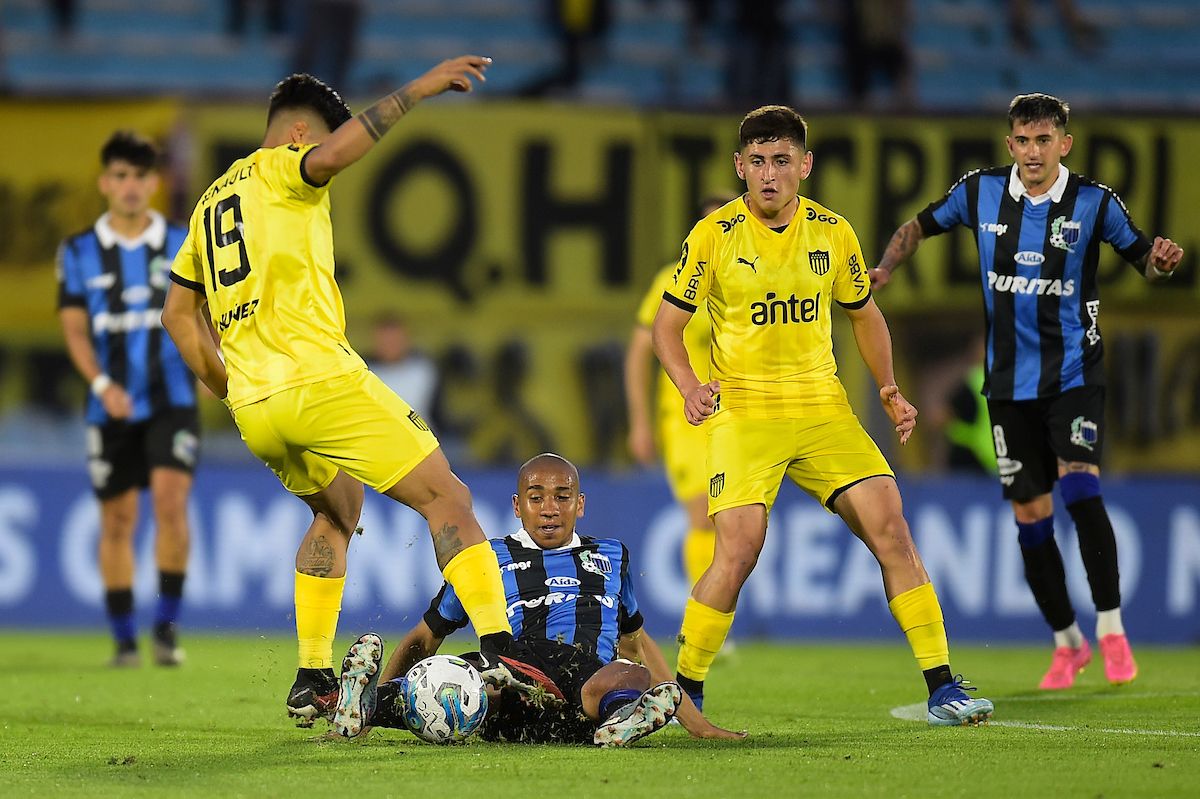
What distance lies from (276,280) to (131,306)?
3780 mm

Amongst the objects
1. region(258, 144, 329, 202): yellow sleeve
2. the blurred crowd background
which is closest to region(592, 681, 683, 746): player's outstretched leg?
region(258, 144, 329, 202): yellow sleeve

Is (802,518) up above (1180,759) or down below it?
above

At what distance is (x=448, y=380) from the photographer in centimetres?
1315

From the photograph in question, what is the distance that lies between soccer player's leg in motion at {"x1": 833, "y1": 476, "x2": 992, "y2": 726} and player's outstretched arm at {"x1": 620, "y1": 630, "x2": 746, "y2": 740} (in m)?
0.67

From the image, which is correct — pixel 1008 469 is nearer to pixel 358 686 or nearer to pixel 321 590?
pixel 321 590

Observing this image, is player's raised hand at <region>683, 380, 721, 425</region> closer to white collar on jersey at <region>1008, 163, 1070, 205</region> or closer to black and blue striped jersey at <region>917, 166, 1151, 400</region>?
black and blue striped jersey at <region>917, 166, 1151, 400</region>

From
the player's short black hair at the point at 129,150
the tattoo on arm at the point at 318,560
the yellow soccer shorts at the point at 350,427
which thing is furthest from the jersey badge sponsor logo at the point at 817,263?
the player's short black hair at the point at 129,150

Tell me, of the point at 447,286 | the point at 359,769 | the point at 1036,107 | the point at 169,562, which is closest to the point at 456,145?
the point at 447,286

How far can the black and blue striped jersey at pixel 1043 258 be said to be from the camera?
730 centimetres

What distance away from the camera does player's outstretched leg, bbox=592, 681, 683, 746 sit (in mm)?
5367

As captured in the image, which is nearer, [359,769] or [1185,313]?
[359,769]

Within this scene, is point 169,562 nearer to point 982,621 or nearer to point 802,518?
point 802,518

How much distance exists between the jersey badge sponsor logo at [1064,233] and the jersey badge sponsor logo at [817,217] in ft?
4.87

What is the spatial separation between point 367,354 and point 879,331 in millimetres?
7342
